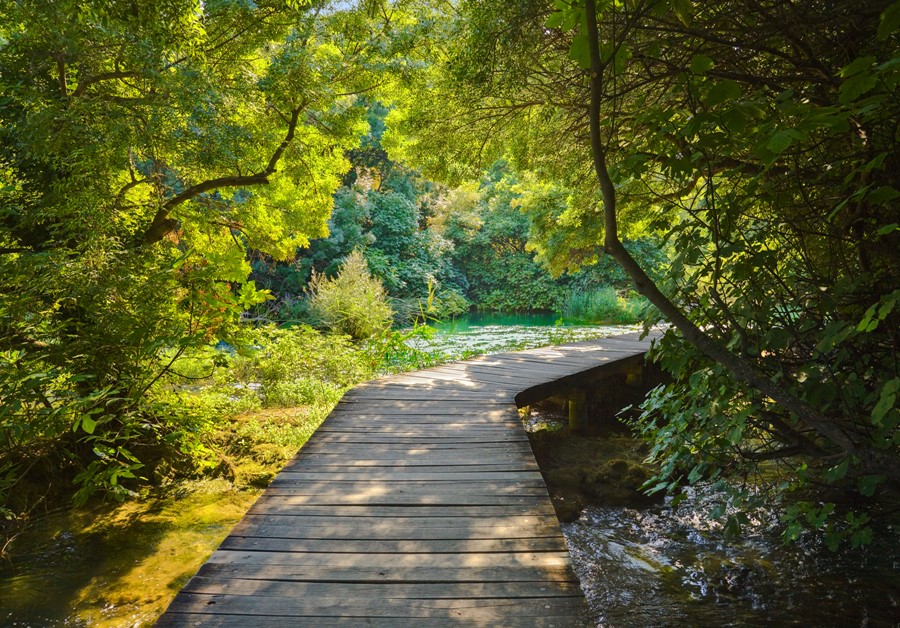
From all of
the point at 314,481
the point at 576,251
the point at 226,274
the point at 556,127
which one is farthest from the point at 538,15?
the point at 576,251

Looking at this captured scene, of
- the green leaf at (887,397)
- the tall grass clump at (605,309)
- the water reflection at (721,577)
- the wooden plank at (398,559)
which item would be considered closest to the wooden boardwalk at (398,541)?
the wooden plank at (398,559)

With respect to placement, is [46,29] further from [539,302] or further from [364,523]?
[539,302]

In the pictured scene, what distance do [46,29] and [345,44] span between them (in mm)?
3355

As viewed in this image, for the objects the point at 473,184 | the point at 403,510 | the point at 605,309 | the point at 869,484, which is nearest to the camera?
the point at 869,484

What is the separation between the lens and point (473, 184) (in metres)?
7.77

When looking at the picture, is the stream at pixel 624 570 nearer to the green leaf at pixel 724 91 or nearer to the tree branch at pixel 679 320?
the tree branch at pixel 679 320

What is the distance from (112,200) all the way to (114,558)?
2330 millimetres

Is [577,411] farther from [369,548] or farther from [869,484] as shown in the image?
[369,548]

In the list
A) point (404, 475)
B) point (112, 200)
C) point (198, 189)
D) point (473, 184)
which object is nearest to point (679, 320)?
point (404, 475)

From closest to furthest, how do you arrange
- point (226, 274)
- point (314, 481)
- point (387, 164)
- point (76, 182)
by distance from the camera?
1. point (314, 481)
2. point (76, 182)
3. point (226, 274)
4. point (387, 164)

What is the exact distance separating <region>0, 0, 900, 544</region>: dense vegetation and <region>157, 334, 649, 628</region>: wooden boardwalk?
0.73 m

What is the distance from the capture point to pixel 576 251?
10789 millimetres

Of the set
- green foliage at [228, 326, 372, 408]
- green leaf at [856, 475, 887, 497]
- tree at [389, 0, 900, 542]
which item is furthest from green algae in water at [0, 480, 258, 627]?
green leaf at [856, 475, 887, 497]

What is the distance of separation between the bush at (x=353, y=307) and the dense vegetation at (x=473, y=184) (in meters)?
0.49
